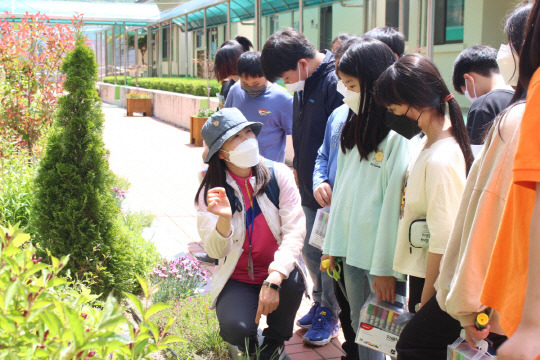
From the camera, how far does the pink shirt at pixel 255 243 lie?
3.35 metres

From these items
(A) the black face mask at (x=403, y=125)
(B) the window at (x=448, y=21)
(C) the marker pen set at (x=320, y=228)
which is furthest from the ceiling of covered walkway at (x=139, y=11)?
(A) the black face mask at (x=403, y=125)

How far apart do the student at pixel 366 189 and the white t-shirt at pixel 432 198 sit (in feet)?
0.55

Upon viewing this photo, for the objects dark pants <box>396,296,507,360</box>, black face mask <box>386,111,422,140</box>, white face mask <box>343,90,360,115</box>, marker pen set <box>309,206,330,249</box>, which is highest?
white face mask <box>343,90,360,115</box>

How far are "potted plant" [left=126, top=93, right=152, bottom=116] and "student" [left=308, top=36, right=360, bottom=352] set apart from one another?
63.2 ft

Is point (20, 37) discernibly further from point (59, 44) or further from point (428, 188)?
point (428, 188)

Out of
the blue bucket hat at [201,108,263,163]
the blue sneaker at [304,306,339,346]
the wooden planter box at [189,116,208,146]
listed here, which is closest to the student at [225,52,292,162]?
the blue sneaker at [304,306,339,346]

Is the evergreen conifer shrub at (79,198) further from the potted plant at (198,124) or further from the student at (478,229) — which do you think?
the potted plant at (198,124)

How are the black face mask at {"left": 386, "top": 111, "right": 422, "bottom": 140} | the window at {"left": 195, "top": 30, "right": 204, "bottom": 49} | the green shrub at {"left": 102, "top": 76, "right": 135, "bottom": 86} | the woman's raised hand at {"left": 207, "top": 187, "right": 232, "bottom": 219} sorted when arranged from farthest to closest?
the green shrub at {"left": 102, "top": 76, "right": 135, "bottom": 86}, the window at {"left": 195, "top": 30, "right": 204, "bottom": 49}, the woman's raised hand at {"left": 207, "top": 187, "right": 232, "bottom": 219}, the black face mask at {"left": 386, "top": 111, "right": 422, "bottom": 140}

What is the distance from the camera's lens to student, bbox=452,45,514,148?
3609 millimetres

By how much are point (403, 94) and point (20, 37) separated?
6167mm

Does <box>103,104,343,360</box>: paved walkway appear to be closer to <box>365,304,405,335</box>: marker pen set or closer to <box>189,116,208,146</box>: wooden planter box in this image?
<box>189,116,208,146</box>: wooden planter box

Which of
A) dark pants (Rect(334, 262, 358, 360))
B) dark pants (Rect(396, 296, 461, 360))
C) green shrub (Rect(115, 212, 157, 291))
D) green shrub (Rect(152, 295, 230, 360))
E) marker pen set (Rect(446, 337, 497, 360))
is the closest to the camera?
marker pen set (Rect(446, 337, 497, 360))

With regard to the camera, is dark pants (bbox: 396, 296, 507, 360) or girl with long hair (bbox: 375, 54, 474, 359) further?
girl with long hair (bbox: 375, 54, 474, 359)

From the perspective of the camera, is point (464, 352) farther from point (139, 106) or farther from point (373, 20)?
point (139, 106)
